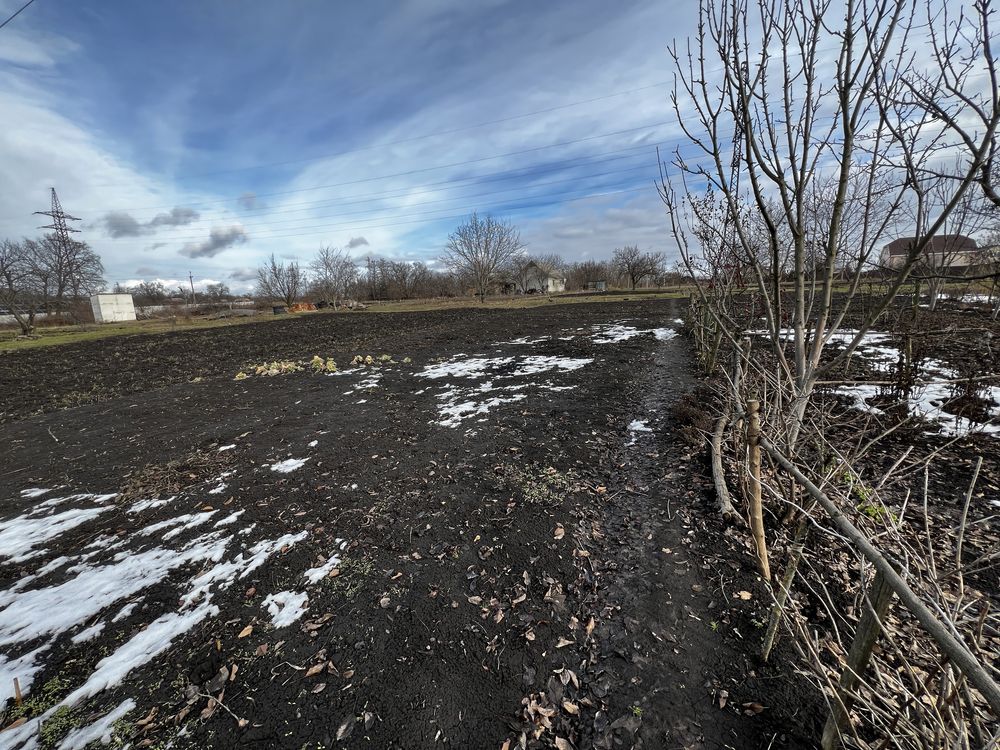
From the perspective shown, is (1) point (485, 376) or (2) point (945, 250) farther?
(1) point (485, 376)

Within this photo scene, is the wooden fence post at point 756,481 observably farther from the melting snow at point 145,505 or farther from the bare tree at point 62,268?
the bare tree at point 62,268

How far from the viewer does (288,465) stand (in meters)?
5.21

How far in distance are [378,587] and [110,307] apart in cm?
5313

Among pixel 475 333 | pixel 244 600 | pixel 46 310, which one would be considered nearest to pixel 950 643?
pixel 244 600

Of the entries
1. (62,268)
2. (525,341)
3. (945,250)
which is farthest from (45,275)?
(945,250)

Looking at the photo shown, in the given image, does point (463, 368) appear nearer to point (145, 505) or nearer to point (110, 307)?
point (145, 505)

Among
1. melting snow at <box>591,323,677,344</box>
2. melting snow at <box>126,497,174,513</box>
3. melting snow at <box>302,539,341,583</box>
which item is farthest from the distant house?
melting snow at <box>126,497,174,513</box>

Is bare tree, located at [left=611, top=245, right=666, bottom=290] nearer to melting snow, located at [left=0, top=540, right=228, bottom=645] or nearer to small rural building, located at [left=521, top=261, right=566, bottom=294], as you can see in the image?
small rural building, located at [left=521, top=261, right=566, bottom=294]

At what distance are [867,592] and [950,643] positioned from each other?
0.51 meters

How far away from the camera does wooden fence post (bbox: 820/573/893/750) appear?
1.29 metres

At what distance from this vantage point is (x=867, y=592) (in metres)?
1.38

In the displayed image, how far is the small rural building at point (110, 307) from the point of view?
3953 centimetres

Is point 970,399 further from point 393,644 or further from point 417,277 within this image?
point 417,277

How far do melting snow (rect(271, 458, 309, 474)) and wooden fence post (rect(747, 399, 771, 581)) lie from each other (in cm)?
489
